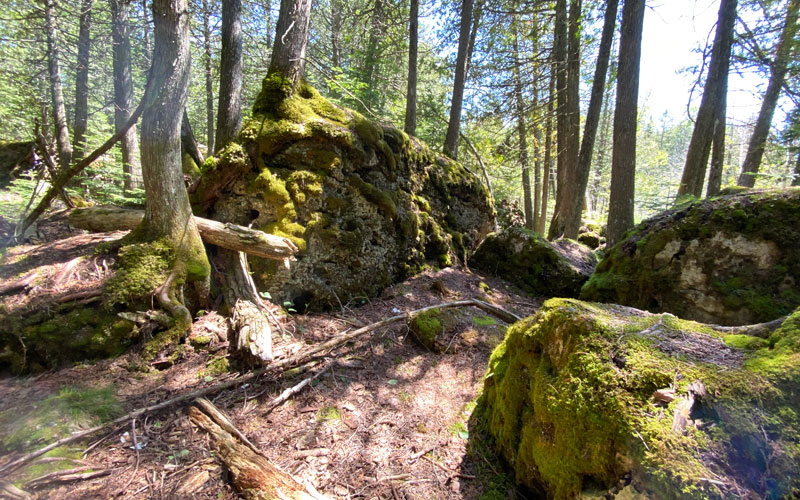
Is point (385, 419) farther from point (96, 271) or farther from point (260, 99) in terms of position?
point (260, 99)

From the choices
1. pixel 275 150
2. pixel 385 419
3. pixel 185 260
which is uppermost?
pixel 275 150

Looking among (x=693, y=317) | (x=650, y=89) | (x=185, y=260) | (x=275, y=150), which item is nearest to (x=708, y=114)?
(x=693, y=317)

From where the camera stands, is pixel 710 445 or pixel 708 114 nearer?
pixel 710 445

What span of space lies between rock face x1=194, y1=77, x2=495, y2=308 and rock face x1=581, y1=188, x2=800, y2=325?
3.88 meters

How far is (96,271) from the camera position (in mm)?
3982

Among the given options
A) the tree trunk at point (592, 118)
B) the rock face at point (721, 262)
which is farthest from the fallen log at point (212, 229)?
the tree trunk at point (592, 118)

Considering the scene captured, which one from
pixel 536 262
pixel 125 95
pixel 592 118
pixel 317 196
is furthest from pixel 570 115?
pixel 125 95

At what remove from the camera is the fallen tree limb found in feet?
7.38

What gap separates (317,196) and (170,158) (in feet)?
6.50

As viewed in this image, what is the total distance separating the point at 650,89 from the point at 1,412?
46.7m

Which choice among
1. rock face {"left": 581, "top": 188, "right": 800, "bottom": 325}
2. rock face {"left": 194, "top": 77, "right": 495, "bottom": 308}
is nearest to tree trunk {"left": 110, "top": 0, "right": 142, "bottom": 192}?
rock face {"left": 194, "top": 77, "right": 495, "bottom": 308}

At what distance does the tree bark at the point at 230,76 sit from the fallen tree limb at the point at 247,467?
17.1 feet

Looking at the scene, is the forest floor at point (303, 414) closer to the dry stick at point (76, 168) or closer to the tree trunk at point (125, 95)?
the dry stick at point (76, 168)

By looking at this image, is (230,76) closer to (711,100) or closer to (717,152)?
(711,100)
